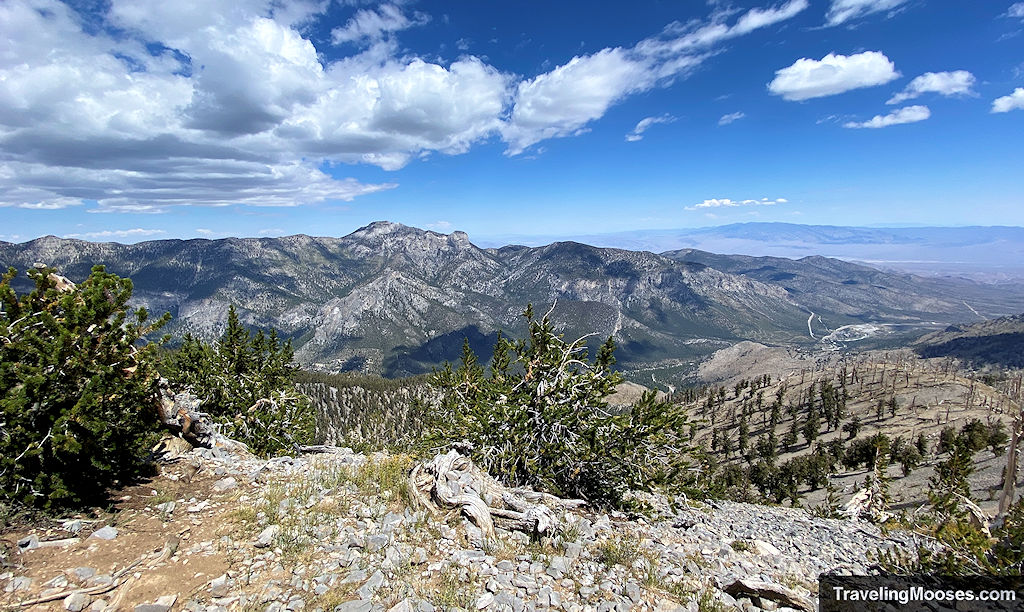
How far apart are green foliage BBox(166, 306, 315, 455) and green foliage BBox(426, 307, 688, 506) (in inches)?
546

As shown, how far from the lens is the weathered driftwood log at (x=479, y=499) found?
10922 mm

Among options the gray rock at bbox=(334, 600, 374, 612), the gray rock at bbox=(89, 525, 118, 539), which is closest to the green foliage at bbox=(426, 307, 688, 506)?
the gray rock at bbox=(334, 600, 374, 612)

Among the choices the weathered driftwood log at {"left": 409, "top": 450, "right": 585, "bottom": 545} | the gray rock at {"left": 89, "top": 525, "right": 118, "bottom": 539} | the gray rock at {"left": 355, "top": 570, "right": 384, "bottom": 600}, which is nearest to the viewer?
the gray rock at {"left": 355, "top": 570, "right": 384, "bottom": 600}

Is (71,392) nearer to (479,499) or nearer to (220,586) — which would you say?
(220,586)

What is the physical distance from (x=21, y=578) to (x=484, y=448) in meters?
11.1

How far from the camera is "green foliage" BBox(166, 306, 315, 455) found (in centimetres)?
2627

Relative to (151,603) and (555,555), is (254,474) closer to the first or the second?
(151,603)

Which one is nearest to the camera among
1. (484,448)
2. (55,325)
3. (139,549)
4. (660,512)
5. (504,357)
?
(139,549)

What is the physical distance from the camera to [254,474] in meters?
13.3

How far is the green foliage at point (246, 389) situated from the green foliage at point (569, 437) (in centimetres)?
1387

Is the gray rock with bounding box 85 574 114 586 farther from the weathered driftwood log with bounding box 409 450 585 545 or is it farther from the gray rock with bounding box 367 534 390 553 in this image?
the weathered driftwood log with bounding box 409 450 585 545

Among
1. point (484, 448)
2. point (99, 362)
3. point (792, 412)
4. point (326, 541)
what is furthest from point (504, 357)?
point (792, 412)

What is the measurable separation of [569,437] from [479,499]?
6.01 m

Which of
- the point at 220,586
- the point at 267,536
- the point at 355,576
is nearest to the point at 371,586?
the point at 355,576
